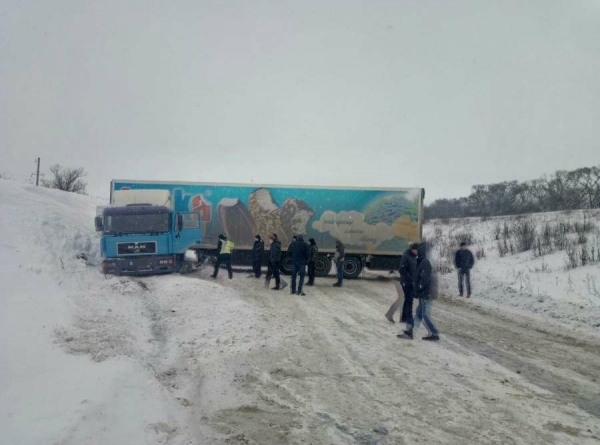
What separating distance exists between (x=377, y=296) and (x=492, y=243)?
18.6 m

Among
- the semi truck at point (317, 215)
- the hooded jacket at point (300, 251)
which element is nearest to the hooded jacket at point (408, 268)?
the hooded jacket at point (300, 251)

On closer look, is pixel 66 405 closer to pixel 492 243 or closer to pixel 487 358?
pixel 487 358

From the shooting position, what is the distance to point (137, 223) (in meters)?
16.0

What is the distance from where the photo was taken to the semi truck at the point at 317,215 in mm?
19219

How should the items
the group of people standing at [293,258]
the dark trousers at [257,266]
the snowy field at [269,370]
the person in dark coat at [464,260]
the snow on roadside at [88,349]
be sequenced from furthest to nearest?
the dark trousers at [257,266]
the person in dark coat at [464,260]
the group of people standing at [293,258]
the snowy field at [269,370]
the snow on roadside at [88,349]

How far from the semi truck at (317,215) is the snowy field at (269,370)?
665 cm

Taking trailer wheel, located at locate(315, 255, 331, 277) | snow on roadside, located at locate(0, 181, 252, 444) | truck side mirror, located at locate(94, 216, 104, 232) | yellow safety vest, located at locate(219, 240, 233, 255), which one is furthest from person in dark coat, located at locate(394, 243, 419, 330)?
truck side mirror, located at locate(94, 216, 104, 232)

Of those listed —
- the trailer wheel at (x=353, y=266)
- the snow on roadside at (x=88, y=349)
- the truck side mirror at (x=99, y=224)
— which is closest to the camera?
A: the snow on roadside at (x=88, y=349)

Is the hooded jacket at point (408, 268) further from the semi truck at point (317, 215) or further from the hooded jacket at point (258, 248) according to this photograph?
the semi truck at point (317, 215)

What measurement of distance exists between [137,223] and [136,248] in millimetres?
897

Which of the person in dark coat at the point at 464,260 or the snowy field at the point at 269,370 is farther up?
the person in dark coat at the point at 464,260

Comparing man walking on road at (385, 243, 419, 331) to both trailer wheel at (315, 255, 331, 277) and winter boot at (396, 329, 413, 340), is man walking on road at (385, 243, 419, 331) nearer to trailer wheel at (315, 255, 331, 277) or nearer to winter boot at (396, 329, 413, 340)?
winter boot at (396, 329, 413, 340)

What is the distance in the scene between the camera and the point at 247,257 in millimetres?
19922

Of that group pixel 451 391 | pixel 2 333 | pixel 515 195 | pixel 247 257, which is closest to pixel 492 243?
pixel 247 257
